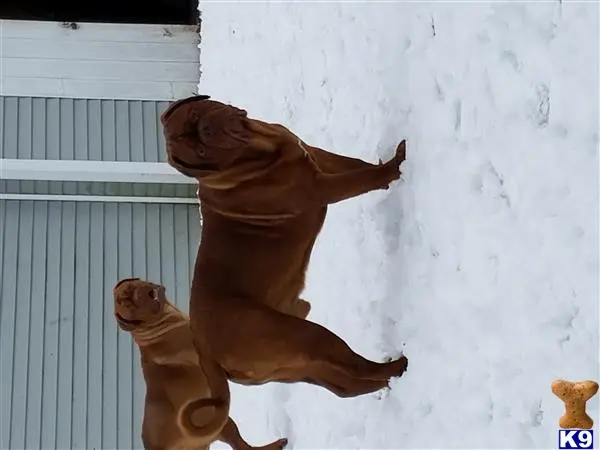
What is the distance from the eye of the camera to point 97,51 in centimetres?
250

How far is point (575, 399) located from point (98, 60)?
2.10 m

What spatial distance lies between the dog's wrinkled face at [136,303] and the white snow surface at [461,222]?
0.82 feet

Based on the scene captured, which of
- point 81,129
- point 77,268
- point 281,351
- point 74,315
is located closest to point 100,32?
point 81,129

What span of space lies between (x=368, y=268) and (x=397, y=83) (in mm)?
231

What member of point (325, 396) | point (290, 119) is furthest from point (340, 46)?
point (325, 396)

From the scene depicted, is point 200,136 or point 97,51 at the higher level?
point 97,51

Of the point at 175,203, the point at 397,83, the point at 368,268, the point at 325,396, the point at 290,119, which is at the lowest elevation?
the point at 325,396

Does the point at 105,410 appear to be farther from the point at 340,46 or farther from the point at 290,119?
the point at 340,46

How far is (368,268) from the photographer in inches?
42.9

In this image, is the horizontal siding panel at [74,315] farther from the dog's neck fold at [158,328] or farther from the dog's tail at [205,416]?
the dog's tail at [205,416]

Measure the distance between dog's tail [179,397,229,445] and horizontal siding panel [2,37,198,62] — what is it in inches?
68.2

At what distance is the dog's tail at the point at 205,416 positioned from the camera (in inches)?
37.3

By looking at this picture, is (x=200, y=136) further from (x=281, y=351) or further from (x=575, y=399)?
(x=575, y=399)

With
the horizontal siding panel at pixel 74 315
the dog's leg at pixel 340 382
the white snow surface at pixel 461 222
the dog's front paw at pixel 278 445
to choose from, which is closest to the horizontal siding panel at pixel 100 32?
the horizontal siding panel at pixel 74 315
